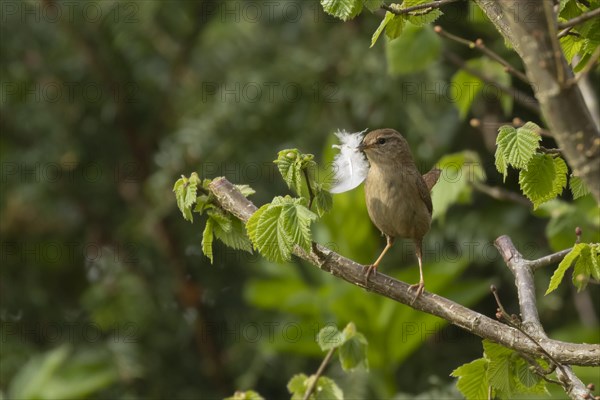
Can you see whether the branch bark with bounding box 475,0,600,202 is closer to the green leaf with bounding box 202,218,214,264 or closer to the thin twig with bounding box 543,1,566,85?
the thin twig with bounding box 543,1,566,85

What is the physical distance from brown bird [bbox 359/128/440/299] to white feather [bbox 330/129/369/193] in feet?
0.12

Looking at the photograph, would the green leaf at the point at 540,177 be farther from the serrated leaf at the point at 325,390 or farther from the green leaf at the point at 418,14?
the serrated leaf at the point at 325,390

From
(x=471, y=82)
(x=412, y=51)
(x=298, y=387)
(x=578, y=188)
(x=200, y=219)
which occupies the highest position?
(x=200, y=219)

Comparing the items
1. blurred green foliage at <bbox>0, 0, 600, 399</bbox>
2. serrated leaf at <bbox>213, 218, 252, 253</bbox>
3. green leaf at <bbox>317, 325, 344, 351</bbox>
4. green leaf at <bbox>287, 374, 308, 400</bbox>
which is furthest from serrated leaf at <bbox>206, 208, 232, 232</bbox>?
blurred green foliage at <bbox>0, 0, 600, 399</bbox>

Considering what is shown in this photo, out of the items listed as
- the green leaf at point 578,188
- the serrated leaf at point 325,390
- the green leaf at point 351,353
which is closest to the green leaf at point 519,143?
the green leaf at point 578,188

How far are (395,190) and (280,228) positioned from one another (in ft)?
4.18

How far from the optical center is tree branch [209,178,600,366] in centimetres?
222

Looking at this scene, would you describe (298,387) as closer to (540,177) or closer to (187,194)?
(187,194)

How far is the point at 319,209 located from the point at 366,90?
2414 millimetres

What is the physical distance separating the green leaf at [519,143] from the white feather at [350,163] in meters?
1.14

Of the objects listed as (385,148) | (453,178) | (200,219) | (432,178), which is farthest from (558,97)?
(200,219)

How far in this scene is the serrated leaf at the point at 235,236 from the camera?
258cm

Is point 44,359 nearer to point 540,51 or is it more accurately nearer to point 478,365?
point 478,365

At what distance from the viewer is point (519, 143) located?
229cm
